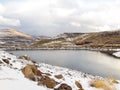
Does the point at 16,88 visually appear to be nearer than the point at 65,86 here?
Yes

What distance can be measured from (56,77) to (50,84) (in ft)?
19.5

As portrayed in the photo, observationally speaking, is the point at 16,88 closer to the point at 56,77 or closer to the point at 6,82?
the point at 6,82

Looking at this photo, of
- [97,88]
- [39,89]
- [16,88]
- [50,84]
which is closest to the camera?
[16,88]

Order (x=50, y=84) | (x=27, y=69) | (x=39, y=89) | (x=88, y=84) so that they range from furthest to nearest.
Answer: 1. (x=88, y=84)
2. (x=27, y=69)
3. (x=50, y=84)
4. (x=39, y=89)

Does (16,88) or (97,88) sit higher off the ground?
(16,88)

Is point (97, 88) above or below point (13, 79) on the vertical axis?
below

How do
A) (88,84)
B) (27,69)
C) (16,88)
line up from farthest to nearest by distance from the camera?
(88,84)
(27,69)
(16,88)

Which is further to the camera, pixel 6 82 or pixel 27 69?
pixel 27 69

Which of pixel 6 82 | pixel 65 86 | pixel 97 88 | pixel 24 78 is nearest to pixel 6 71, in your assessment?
pixel 24 78

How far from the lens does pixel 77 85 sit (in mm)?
26719

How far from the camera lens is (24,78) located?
23484mm

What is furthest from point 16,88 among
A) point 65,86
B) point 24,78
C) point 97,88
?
point 97,88

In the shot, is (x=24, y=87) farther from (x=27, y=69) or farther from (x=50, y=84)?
(x=27, y=69)

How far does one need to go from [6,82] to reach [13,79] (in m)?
1.61
